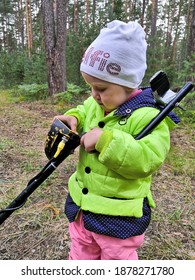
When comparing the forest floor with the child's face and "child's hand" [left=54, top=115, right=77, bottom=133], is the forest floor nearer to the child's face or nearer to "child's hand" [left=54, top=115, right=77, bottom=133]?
"child's hand" [left=54, top=115, right=77, bottom=133]

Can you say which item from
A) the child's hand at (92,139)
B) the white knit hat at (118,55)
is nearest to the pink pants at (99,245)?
the child's hand at (92,139)

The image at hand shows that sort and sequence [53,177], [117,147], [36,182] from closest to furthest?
[117,147], [36,182], [53,177]

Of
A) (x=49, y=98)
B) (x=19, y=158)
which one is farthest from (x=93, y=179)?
(x=49, y=98)

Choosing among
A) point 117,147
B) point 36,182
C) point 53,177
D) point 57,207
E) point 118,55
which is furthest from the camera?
point 53,177

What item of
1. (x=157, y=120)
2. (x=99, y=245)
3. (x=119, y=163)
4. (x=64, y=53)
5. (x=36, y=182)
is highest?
(x=157, y=120)

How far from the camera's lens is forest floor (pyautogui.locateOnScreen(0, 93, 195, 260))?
7.46 ft

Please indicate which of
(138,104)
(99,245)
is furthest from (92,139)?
(99,245)

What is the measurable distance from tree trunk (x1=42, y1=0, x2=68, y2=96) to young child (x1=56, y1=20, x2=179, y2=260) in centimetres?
635

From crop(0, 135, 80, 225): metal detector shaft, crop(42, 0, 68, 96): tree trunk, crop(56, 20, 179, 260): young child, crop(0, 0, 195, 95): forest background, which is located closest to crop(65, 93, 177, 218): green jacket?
crop(56, 20, 179, 260): young child

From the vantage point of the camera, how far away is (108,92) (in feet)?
4.19

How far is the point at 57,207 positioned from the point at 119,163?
179cm

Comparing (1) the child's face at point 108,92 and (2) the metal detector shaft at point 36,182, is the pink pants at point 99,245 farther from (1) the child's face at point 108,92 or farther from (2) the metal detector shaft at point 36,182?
Result: (1) the child's face at point 108,92

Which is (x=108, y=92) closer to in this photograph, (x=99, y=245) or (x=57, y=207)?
(x=99, y=245)
